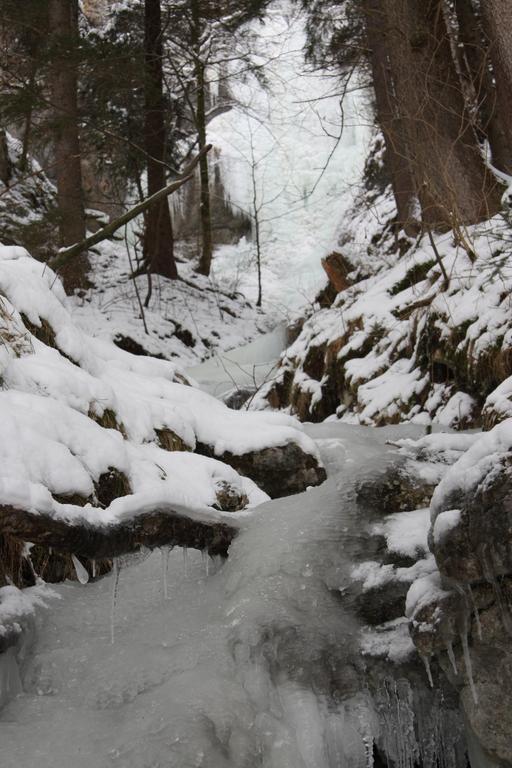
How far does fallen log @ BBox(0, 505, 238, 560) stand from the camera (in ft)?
7.35

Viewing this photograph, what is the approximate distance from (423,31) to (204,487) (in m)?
4.80

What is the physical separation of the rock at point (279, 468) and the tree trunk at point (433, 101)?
2.51m

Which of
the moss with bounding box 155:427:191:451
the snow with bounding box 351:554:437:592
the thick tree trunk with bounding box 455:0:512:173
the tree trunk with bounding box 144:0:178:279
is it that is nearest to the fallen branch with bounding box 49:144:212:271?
the moss with bounding box 155:427:191:451

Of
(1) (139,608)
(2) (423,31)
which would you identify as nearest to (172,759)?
(1) (139,608)

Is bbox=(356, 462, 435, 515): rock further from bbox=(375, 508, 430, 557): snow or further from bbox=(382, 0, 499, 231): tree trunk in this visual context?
bbox=(382, 0, 499, 231): tree trunk

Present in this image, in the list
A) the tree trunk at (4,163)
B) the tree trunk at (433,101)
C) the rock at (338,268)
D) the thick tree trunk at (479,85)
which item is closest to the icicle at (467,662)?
the tree trunk at (433,101)

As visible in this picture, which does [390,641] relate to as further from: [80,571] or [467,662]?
[80,571]

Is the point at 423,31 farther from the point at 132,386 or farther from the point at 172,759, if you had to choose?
the point at 172,759

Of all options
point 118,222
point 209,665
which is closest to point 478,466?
point 209,665

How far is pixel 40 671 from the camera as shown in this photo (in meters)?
2.41

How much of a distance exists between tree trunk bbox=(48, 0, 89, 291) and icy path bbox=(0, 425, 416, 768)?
672cm

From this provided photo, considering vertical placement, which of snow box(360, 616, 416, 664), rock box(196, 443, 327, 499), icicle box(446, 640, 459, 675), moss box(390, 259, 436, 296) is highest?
moss box(390, 259, 436, 296)

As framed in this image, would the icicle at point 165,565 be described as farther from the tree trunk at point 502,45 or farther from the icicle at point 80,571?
the tree trunk at point 502,45

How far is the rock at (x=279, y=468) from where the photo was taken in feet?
13.2
